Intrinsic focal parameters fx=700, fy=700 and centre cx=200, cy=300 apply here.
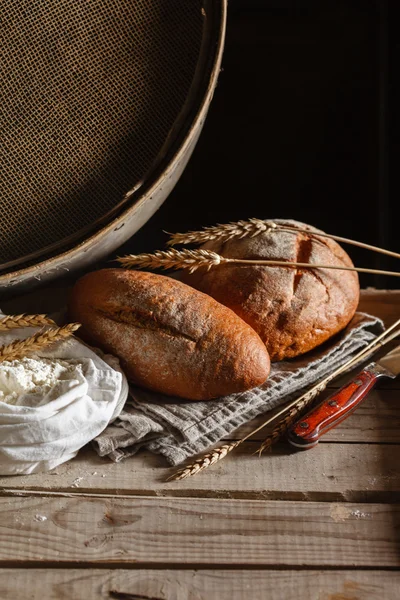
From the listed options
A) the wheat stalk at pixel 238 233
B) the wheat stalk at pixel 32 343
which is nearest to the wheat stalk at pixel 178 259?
the wheat stalk at pixel 238 233

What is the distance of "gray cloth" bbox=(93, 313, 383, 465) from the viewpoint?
1.30 meters

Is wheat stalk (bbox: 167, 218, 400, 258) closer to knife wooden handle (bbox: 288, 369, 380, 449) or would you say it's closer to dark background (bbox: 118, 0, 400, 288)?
knife wooden handle (bbox: 288, 369, 380, 449)

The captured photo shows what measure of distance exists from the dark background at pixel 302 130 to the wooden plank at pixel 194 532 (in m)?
0.92

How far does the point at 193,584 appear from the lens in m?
1.12

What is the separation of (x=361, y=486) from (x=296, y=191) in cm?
104

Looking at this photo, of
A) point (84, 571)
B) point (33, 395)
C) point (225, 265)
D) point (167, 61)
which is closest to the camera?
point (84, 571)

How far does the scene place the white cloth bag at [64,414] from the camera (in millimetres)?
1205

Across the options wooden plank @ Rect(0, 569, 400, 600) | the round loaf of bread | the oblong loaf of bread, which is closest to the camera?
wooden plank @ Rect(0, 569, 400, 600)

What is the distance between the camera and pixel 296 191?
2080mm

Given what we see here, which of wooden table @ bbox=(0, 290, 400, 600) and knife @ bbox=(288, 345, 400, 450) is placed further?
knife @ bbox=(288, 345, 400, 450)

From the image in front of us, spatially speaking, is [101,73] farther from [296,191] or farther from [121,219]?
[296,191]

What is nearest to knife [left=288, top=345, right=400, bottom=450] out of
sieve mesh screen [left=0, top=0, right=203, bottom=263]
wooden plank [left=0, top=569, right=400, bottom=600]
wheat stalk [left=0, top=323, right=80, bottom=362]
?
wooden plank [left=0, top=569, right=400, bottom=600]

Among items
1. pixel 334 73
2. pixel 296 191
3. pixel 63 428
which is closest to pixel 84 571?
pixel 63 428

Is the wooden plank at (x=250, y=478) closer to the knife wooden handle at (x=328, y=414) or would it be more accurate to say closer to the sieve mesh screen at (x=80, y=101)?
the knife wooden handle at (x=328, y=414)
